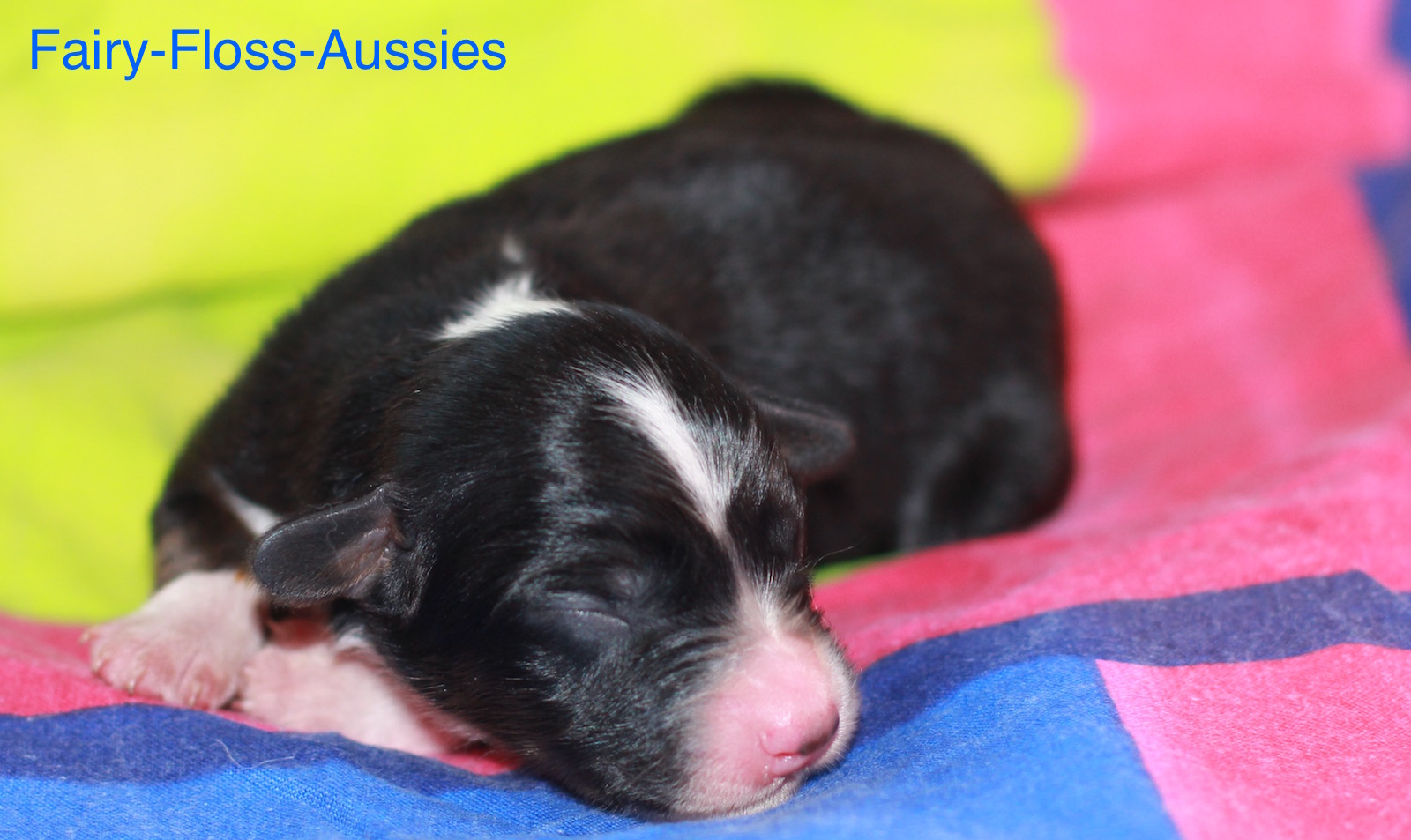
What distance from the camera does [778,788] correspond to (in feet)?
8.32

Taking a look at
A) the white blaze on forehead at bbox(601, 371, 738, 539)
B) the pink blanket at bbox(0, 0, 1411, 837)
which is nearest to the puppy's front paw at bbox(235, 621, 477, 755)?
the pink blanket at bbox(0, 0, 1411, 837)

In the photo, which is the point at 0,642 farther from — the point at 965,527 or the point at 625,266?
the point at 965,527

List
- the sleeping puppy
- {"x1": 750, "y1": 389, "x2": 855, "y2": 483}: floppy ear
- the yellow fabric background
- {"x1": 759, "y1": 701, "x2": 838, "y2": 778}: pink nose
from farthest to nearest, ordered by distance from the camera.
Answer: the yellow fabric background → {"x1": 750, "y1": 389, "x2": 855, "y2": 483}: floppy ear → the sleeping puppy → {"x1": 759, "y1": 701, "x2": 838, "y2": 778}: pink nose

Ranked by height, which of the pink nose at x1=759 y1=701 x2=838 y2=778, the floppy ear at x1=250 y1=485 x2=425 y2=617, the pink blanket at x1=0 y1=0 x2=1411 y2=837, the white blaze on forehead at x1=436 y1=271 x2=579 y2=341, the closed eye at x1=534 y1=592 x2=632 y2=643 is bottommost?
the pink blanket at x1=0 y1=0 x2=1411 y2=837

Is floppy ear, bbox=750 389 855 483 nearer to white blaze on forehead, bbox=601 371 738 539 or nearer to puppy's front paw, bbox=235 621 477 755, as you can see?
white blaze on forehead, bbox=601 371 738 539

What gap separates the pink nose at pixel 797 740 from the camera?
2426 mm

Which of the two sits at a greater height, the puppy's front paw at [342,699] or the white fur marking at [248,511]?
the white fur marking at [248,511]

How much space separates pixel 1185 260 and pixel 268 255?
340 centimetres

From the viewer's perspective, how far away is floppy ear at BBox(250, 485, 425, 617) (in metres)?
2.59

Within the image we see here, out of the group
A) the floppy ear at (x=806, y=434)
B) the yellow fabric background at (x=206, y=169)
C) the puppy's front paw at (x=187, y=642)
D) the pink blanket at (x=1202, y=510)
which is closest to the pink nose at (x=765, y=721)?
the pink blanket at (x=1202, y=510)

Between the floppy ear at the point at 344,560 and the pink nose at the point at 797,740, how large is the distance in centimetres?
76

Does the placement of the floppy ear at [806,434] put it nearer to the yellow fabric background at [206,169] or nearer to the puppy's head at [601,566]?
the puppy's head at [601,566]

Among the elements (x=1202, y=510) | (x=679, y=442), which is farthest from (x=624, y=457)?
(x=1202, y=510)

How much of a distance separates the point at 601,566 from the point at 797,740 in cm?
45
